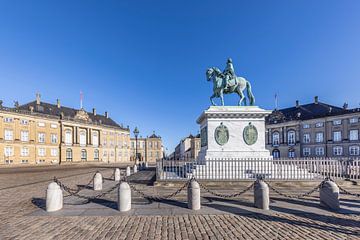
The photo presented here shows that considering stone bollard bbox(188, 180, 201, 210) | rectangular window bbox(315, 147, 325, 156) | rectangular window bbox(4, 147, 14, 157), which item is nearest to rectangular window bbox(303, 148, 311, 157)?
rectangular window bbox(315, 147, 325, 156)

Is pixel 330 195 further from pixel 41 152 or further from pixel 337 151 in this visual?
pixel 41 152

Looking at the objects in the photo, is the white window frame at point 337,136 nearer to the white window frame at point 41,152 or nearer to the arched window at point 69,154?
the arched window at point 69,154

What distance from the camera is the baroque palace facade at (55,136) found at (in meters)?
49.3

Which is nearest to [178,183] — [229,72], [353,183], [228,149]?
[228,149]

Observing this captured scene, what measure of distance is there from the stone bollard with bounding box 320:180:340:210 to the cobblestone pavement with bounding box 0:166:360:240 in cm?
76

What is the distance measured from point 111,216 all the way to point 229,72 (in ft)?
43.7

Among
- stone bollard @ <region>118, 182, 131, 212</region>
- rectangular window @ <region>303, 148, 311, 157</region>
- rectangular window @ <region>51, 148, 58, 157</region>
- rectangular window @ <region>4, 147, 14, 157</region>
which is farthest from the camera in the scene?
rectangular window @ <region>303, 148, 311, 157</region>

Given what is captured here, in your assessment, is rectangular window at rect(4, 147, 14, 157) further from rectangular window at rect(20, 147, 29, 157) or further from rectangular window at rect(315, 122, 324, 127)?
rectangular window at rect(315, 122, 324, 127)

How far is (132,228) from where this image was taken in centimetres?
638

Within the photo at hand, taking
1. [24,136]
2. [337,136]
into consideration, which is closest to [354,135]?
[337,136]

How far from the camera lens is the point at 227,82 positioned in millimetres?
17156

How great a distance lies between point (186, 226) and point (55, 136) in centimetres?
6190

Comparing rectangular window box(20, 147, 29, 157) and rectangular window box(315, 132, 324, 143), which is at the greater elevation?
rectangular window box(315, 132, 324, 143)

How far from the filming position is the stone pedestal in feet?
50.9
